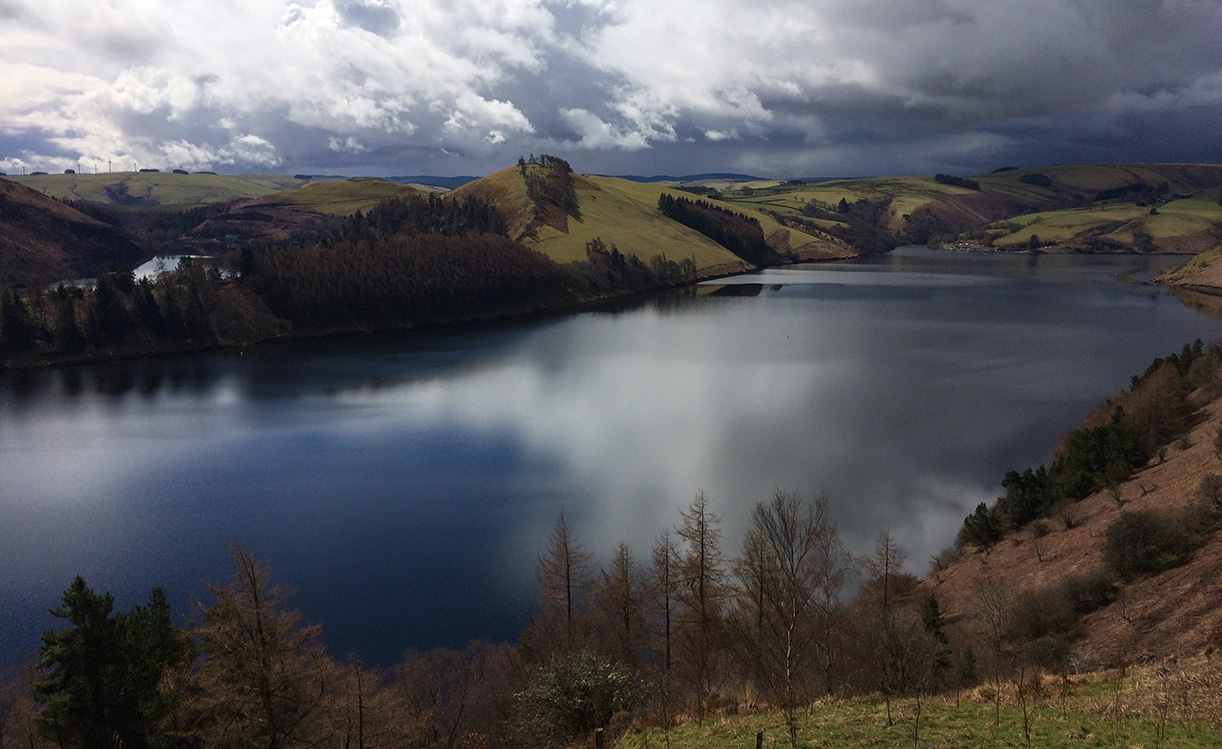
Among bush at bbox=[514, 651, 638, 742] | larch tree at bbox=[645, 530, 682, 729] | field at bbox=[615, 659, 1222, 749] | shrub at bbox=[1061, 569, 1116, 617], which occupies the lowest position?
larch tree at bbox=[645, 530, 682, 729]

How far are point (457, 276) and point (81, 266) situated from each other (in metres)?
85.1

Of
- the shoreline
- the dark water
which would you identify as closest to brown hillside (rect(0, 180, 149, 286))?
the shoreline

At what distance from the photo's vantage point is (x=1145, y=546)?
65.1 feet

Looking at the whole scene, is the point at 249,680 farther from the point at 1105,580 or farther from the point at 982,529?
the point at 982,529

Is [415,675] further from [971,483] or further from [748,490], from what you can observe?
[971,483]

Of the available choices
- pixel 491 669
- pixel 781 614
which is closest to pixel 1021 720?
pixel 781 614

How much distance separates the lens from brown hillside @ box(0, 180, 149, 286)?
117688mm

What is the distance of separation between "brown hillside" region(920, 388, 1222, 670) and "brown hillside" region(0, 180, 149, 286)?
12910cm

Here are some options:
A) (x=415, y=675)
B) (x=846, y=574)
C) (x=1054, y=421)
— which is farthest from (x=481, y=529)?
(x=1054, y=421)

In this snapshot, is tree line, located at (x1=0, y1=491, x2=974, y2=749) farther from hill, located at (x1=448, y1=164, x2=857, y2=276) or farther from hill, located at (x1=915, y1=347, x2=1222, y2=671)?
hill, located at (x1=448, y1=164, x2=857, y2=276)

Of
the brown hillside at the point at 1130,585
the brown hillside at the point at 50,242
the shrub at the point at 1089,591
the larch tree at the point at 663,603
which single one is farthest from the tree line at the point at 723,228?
the shrub at the point at 1089,591

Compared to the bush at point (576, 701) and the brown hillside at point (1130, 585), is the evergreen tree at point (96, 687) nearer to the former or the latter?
the bush at point (576, 701)

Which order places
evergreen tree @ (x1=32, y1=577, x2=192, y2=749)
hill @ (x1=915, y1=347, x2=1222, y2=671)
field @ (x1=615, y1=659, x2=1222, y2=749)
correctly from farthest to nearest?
hill @ (x1=915, y1=347, x2=1222, y2=671) → evergreen tree @ (x1=32, y1=577, x2=192, y2=749) → field @ (x1=615, y1=659, x2=1222, y2=749)

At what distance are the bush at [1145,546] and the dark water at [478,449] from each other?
8.09m
